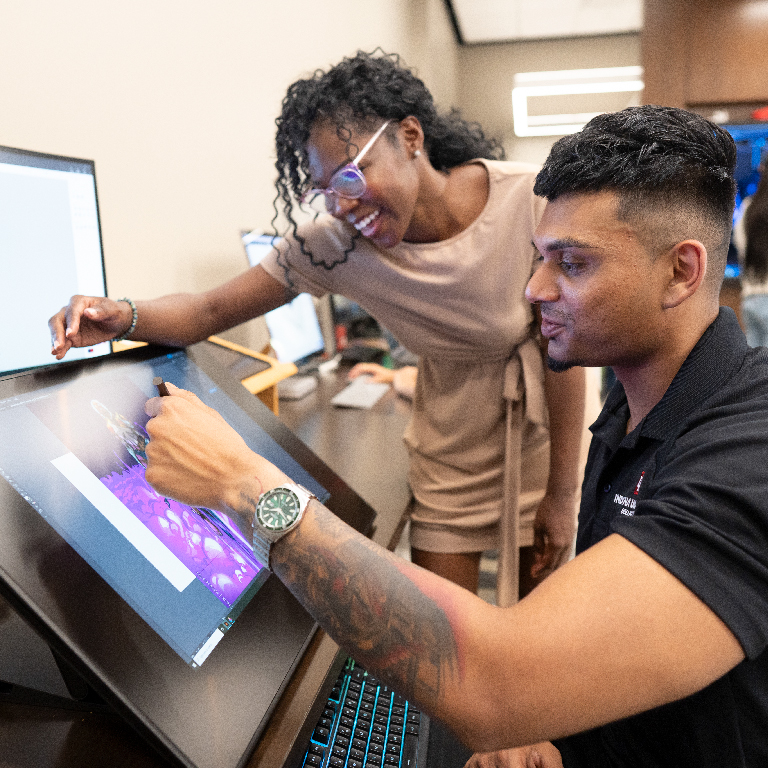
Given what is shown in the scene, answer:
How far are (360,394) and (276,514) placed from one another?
4.39ft

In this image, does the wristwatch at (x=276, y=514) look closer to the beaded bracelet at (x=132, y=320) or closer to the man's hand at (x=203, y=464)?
the man's hand at (x=203, y=464)

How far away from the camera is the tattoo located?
1.64 feet

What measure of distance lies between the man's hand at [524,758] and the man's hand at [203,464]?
0.44 meters

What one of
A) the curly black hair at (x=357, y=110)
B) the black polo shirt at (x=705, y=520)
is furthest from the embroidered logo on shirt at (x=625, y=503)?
the curly black hair at (x=357, y=110)

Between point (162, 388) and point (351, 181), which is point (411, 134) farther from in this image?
point (162, 388)

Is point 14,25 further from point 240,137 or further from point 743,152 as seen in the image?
point 743,152

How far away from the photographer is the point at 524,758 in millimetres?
773

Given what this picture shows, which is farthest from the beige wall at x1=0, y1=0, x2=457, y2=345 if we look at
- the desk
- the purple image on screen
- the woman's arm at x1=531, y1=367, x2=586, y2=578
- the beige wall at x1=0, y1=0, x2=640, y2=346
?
the woman's arm at x1=531, y1=367, x2=586, y2=578

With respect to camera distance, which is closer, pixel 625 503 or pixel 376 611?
pixel 376 611

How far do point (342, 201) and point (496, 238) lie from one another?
0.28 meters

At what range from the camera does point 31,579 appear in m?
0.50

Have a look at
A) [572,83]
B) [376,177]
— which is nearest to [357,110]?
[376,177]

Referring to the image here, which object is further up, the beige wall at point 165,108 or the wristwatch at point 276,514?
the beige wall at point 165,108

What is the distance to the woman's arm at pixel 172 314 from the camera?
0.84 metres
